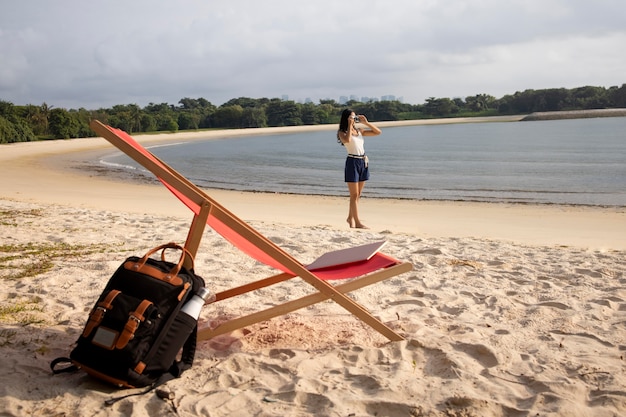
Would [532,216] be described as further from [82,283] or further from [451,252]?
[82,283]

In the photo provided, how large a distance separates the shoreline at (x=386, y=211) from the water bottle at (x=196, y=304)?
4935mm

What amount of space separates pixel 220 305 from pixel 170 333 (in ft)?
4.11

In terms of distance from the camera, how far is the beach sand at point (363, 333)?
237cm

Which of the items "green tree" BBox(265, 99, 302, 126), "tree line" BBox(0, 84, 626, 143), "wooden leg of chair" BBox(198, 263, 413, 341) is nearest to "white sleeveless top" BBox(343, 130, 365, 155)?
"wooden leg of chair" BBox(198, 263, 413, 341)

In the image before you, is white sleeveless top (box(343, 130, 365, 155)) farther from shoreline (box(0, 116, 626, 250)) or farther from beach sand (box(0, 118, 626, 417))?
beach sand (box(0, 118, 626, 417))

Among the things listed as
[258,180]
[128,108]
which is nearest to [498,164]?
[258,180]

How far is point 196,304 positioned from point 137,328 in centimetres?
29

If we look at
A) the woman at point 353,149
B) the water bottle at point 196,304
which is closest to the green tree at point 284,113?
the woman at point 353,149

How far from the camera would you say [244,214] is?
10.1 m


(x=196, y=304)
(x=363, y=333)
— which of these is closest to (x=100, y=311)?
(x=196, y=304)

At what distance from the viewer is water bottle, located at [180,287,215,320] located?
254 centimetres

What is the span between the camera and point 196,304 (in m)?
2.57

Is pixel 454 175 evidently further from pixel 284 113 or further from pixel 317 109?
pixel 317 109

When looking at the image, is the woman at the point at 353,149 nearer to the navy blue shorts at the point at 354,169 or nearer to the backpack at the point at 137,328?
the navy blue shorts at the point at 354,169
